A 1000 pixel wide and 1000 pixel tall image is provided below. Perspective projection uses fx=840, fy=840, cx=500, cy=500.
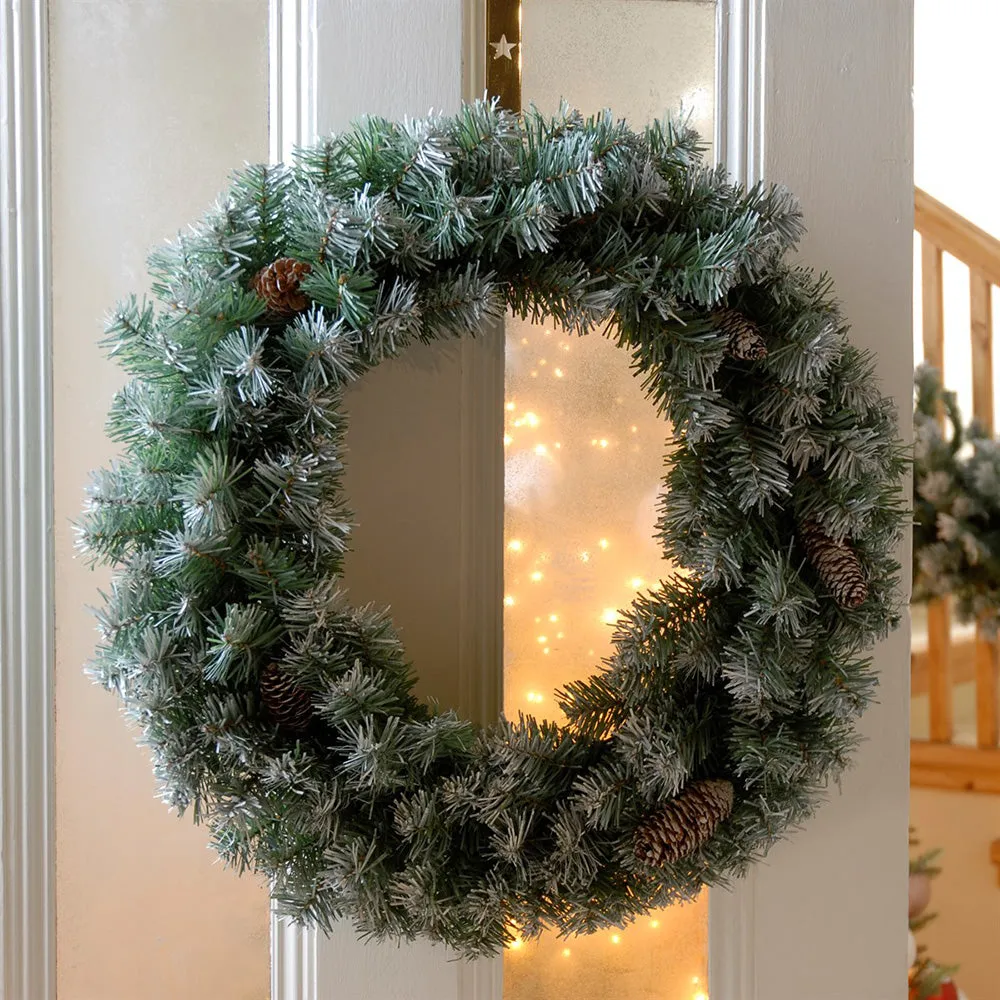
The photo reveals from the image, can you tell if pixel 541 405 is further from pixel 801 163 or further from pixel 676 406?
pixel 801 163

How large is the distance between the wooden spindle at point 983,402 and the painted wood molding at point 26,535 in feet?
4.94

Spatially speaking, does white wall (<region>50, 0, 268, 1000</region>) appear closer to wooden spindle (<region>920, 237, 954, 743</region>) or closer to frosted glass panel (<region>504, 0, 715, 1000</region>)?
frosted glass panel (<region>504, 0, 715, 1000</region>)

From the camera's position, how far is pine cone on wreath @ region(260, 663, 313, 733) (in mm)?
795

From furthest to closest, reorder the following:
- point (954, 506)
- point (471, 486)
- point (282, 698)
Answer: point (954, 506)
point (471, 486)
point (282, 698)

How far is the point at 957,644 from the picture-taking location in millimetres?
1527

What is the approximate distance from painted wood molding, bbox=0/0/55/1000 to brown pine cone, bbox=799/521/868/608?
92 centimetres

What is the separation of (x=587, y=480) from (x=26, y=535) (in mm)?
716

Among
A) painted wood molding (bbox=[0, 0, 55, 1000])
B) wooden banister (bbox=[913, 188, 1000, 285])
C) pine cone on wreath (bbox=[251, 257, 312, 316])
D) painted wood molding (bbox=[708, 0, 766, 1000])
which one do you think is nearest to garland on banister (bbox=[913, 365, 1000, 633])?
wooden banister (bbox=[913, 188, 1000, 285])

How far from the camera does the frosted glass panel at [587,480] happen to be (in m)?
1.06

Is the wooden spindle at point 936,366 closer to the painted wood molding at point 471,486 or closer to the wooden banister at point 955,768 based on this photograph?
the wooden banister at point 955,768

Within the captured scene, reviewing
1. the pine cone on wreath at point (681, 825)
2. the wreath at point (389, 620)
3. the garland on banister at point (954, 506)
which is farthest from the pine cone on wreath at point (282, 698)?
the garland on banister at point (954, 506)

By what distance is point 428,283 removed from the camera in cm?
85

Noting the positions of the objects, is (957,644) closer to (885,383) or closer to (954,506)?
(954,506)

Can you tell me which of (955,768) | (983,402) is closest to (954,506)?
(983,402)
